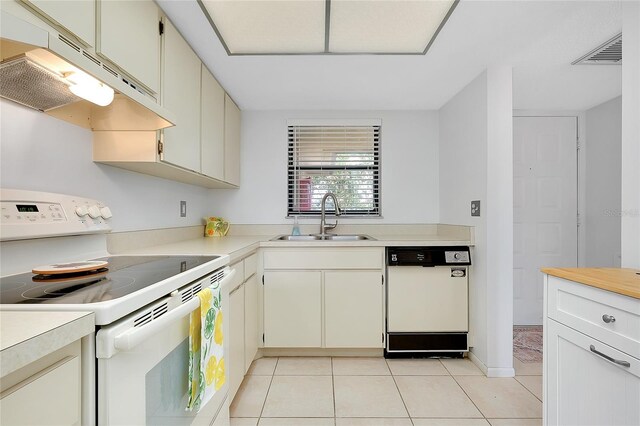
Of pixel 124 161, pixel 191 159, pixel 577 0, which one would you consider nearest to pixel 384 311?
pixel 191 159

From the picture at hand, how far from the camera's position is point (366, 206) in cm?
287

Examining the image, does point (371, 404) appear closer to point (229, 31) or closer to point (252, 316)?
point (252, 316)

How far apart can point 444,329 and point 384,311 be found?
476mm

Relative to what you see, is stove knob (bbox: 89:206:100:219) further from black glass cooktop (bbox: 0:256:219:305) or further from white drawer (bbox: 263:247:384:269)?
white drawer (bbox: 263:247:384:269)

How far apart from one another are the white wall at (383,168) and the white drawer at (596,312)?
5.39 feet

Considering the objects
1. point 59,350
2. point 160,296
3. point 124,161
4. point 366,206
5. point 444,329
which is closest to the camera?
point 59,350

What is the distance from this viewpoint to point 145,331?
728 millimetres

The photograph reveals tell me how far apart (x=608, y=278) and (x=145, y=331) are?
5.10 ft

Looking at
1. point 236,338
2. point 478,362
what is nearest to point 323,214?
point 236,338

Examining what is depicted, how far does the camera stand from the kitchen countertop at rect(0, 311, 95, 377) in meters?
0.47

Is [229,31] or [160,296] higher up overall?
[229,31]

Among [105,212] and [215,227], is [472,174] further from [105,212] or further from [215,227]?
[105,212]

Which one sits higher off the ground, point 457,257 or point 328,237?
point 328,237

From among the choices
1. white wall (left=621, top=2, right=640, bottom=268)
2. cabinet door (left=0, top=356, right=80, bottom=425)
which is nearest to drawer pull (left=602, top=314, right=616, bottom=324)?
white wall (left=621, top=2, right=640, bottom=268)
